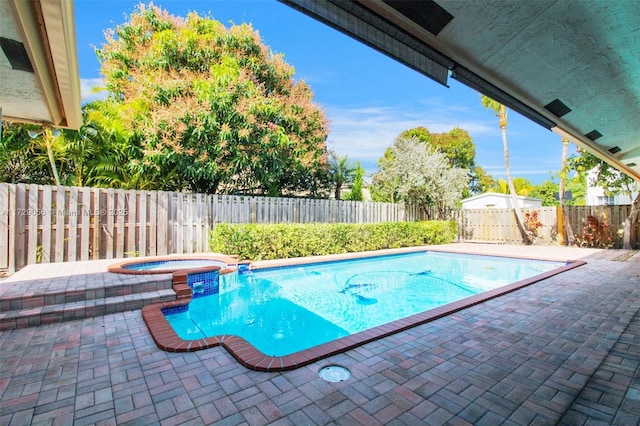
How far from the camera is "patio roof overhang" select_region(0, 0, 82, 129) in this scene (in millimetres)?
2244

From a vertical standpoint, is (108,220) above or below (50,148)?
below

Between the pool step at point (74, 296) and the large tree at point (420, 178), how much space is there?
11269 millimetres

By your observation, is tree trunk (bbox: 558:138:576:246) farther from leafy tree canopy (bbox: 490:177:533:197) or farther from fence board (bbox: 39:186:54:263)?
leafy tree canopy (bbox: 490:177:533:197)

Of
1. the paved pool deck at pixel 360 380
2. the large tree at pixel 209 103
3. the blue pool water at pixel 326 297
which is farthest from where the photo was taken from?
the large tree at pixel 209 103

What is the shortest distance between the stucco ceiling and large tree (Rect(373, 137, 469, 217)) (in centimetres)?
964

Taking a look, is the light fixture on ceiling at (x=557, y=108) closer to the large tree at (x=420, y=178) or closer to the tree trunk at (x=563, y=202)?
the large tree at (x=420, y=178)

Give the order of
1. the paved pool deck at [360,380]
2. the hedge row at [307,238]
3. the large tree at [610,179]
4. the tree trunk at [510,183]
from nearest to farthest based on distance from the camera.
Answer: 1. the paved pool deck at [360,380]
2. the hedge row at [307,238]
3. the large tree at [610,179]
4. the tree trunk at [510,183]

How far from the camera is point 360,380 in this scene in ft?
8.00

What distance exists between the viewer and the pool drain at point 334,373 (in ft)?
8.09

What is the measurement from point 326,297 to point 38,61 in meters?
5.04

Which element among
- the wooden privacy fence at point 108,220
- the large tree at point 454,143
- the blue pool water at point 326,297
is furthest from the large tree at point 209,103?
the large tree at point 454,143

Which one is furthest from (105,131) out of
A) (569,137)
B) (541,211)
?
(541,211)

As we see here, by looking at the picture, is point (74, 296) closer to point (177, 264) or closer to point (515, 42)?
point (177, 264)

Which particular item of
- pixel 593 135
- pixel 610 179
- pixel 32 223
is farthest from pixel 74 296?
pixel 610 179
